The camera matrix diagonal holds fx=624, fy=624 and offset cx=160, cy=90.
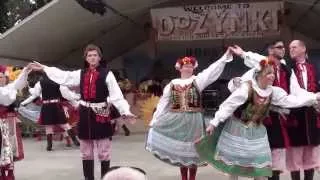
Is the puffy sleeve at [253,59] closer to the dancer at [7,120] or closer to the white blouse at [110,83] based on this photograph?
the white blouse at [110,83]

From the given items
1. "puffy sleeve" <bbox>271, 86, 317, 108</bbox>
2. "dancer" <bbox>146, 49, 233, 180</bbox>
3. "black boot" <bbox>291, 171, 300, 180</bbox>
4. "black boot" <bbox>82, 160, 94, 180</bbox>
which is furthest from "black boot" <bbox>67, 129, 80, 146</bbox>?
"puffy sleeve" <bbox>271, 86, 317, 108</bbox>

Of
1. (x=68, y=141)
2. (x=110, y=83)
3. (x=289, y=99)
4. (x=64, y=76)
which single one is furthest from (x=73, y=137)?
(x=289, y=99)

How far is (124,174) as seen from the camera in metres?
2.66

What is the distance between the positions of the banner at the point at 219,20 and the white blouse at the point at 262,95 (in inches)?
332

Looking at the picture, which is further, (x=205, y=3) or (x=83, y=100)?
(x=205, y=3)

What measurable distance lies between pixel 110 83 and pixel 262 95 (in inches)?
69.4

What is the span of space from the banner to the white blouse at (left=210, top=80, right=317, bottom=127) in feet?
27.7

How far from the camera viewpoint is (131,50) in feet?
63.7

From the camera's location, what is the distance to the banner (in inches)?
550

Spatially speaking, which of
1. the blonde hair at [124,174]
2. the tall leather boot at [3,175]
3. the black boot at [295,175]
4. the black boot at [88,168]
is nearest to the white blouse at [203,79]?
the black boot at [88,168]

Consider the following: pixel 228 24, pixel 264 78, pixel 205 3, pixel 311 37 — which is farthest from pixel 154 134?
pixel 311 37

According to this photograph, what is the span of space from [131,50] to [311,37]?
5.45 m

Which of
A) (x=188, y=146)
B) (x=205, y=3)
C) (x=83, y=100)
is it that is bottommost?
(x=188, y=146)

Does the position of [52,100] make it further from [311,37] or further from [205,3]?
[311,37]
